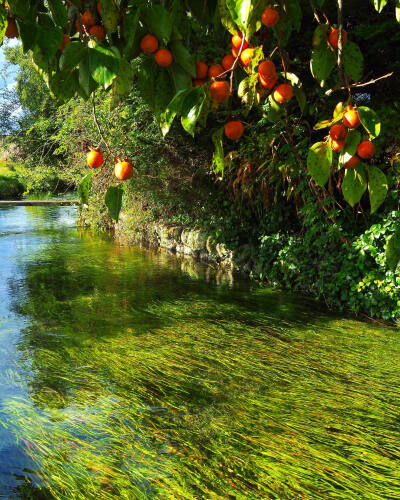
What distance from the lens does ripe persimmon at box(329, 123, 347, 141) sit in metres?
0.61

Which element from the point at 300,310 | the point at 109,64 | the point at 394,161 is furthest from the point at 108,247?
the point at 109,64

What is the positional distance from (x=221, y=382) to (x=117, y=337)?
107 cm

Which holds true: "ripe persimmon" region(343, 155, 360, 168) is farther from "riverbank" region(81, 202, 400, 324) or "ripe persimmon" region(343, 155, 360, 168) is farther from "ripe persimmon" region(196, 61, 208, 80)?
"riverbank" region(81, 202, 400, 324)

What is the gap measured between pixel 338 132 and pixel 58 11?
0.51 metres

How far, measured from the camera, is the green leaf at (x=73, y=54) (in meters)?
0.67

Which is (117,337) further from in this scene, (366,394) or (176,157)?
(176,157)

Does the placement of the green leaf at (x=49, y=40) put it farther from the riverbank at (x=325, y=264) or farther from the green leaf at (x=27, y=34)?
the riverbank at (x=325, y=264)

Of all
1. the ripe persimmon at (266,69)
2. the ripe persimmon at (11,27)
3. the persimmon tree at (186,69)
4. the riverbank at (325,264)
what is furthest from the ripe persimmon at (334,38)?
the riverbank at (325,264)

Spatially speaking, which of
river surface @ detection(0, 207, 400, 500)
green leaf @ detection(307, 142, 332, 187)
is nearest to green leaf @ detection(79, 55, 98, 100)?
green leaf @ detection(307, 142, 332, 187)

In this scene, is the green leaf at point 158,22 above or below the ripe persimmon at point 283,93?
above

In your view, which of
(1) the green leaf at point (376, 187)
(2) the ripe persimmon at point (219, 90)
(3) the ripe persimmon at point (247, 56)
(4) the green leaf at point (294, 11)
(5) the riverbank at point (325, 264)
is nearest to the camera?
(1) the green leaf at point (376, 187)

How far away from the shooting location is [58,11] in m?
0.78

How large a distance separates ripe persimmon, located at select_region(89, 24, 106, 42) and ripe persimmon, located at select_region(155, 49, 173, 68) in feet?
0.43

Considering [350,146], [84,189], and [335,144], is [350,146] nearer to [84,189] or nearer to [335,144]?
[335,144]
